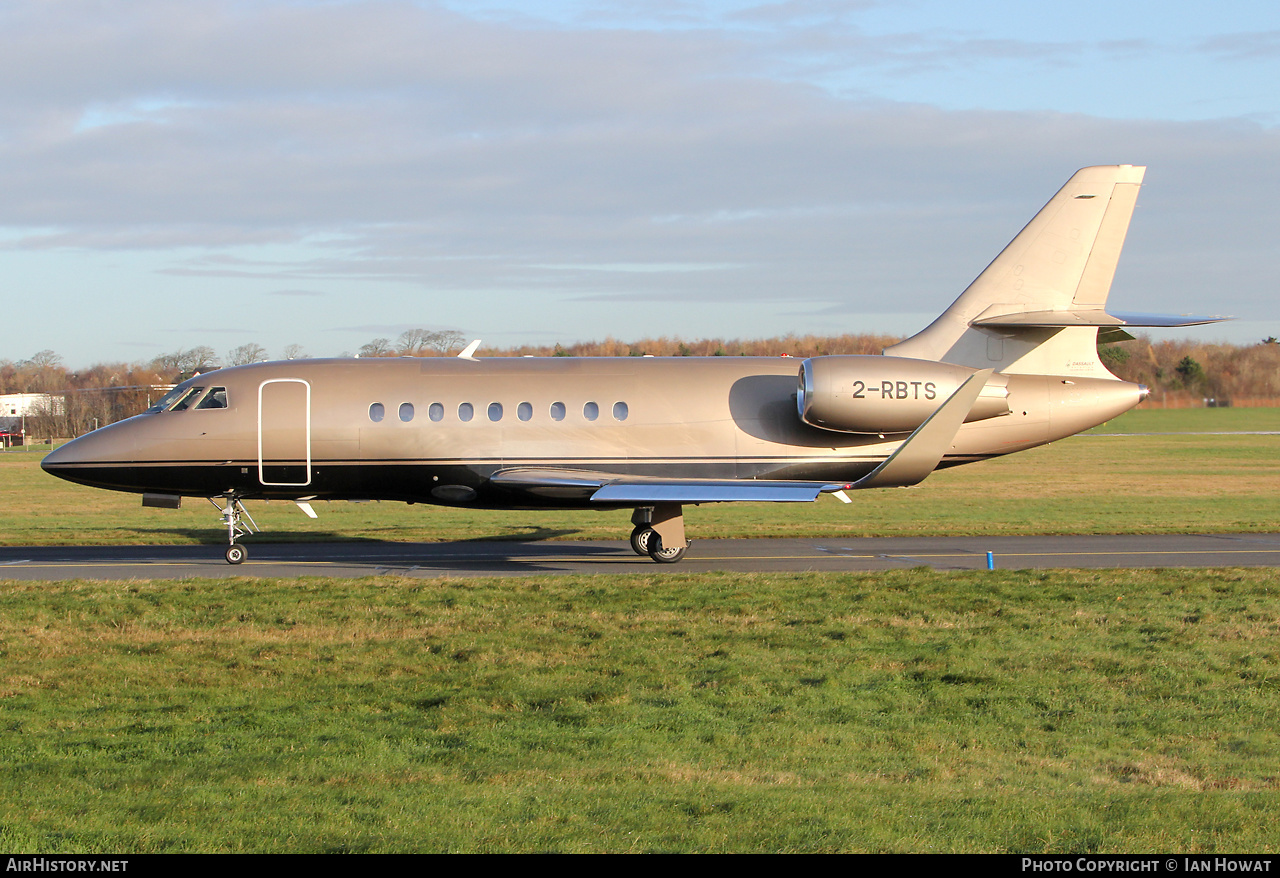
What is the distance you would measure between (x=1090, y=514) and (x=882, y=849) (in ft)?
84.7

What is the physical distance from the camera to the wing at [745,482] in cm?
1772

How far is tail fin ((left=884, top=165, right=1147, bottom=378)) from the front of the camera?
2184cm

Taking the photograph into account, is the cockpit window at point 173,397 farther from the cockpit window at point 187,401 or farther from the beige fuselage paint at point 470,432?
the beige fuselage paint at point 470,432

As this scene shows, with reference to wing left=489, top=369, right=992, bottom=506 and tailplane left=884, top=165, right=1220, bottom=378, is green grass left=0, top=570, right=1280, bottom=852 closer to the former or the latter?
wing left=489, top=369, right=992, bottom=506

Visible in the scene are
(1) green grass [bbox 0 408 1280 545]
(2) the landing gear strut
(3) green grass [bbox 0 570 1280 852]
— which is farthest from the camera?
(1) green grass [bbox 0 408 1280 545]

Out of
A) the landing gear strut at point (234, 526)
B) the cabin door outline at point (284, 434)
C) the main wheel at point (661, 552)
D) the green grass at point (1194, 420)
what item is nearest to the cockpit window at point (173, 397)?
the cabin door outline at point (284, 434)

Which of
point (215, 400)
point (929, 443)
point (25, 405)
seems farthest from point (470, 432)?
point (25, 405)

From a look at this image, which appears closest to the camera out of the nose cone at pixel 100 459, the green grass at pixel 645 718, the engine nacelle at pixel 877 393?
the green grass at pixel 645 718

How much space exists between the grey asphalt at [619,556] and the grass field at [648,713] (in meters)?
2.17

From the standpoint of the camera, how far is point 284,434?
2066cm

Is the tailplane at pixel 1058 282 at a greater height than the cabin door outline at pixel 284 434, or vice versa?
the tailplane at pixel 1058 282

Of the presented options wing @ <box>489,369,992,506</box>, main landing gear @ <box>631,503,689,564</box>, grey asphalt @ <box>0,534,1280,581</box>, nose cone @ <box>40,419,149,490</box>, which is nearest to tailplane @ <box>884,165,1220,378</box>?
wing @ <box>489,369,992,506</box>

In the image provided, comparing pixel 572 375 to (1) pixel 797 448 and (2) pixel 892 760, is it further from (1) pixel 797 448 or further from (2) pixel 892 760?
(2) pixel 892 760

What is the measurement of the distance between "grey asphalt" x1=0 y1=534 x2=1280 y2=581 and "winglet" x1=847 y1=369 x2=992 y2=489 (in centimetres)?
184
